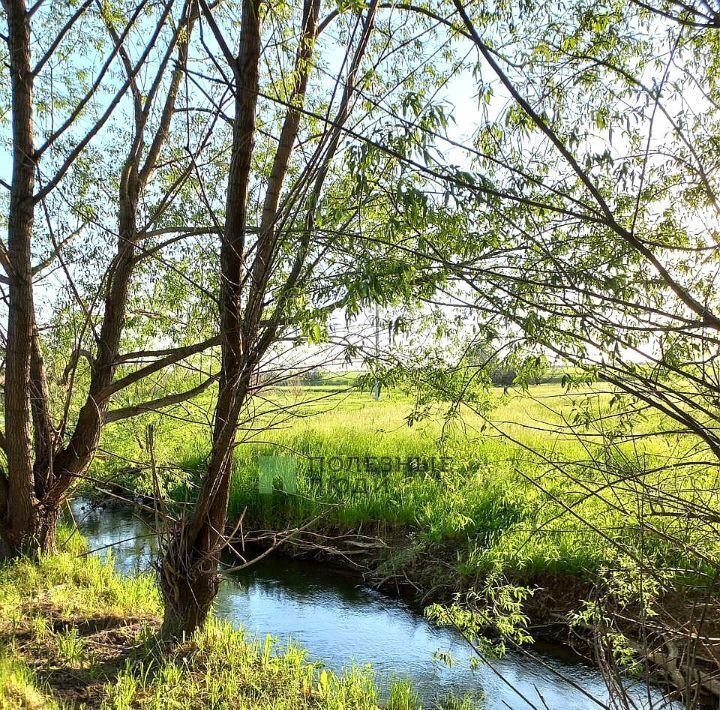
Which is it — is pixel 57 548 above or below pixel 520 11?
below

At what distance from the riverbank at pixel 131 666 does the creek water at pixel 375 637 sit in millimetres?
655

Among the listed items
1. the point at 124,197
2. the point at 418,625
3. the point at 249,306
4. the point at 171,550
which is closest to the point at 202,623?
the point at 171,550

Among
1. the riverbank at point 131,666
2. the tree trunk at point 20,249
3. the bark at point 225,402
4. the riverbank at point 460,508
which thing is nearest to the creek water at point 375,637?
the riverbank at point 460,508

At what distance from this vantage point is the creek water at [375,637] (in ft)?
16.9

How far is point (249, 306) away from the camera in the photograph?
3760 millimetres

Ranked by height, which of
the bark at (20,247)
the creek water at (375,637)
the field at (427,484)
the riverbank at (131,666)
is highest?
the bark at (20,247)

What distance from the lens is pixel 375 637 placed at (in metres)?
6.24

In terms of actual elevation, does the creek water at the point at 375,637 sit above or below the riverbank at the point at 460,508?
below

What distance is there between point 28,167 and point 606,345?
15.7 ft

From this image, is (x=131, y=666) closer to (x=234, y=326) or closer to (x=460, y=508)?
(x=234, y=326)

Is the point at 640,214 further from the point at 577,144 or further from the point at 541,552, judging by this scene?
the point at 541,552

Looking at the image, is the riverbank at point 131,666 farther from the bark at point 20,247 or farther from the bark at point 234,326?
the bark at point 20,247

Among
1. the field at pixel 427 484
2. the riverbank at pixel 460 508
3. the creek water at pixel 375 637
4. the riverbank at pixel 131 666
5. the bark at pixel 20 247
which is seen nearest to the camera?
the riverbank at pixel 131 666

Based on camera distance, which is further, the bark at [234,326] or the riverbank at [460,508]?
the riverbank at [460,508]
